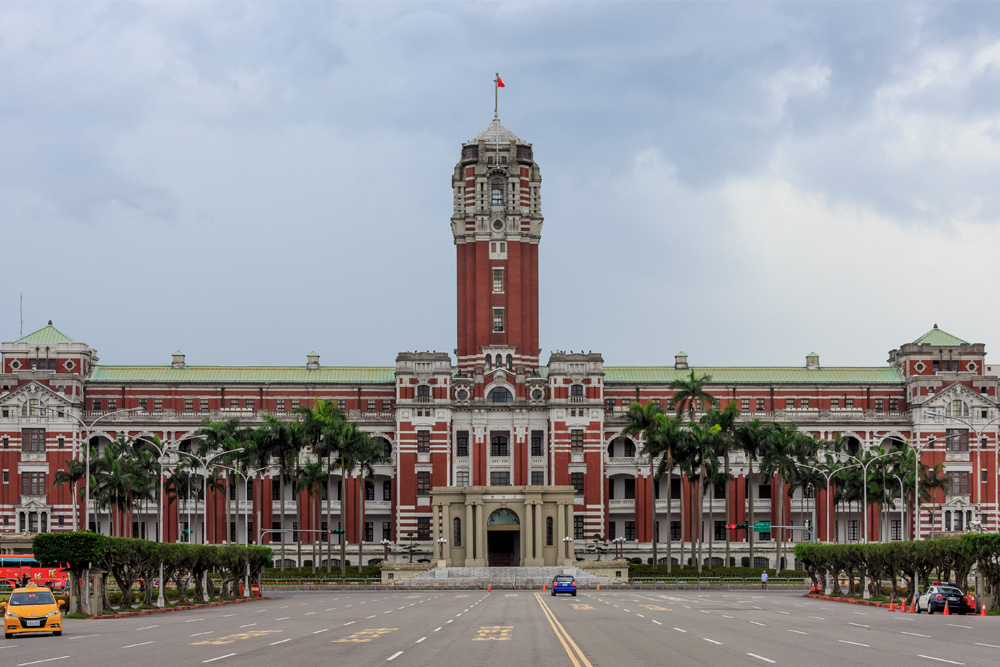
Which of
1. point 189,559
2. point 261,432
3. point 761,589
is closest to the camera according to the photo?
point 189,559

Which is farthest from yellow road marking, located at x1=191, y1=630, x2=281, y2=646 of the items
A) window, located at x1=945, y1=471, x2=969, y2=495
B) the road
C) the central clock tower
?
window, located at x1=945, y1=471, x2=969, y2=495

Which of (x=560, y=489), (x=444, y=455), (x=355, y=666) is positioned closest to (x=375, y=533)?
(x=444, y=455)

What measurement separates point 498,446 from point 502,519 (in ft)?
39.3

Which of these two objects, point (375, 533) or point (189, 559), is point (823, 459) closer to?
point (375, 533)

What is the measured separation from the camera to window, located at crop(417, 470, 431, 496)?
134 meters

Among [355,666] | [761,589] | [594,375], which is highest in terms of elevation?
[594,375]

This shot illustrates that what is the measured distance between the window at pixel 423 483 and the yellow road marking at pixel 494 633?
282 ft

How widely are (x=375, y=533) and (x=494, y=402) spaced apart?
19186mm

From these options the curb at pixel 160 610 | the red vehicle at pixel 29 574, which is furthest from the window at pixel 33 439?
the curb at pixel 160 610

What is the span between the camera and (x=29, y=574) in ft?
294

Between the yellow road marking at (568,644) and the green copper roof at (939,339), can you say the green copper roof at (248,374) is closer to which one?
the green copper roof at (939,339)

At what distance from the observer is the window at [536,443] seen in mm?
136125

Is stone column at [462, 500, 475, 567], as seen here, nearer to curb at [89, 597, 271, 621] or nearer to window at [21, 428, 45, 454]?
curb at [89, 597, 271, 621]

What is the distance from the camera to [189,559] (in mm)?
72062
